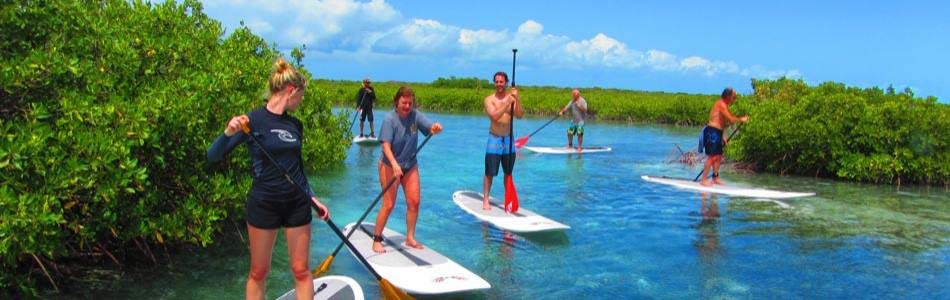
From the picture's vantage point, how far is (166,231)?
699 centimetres

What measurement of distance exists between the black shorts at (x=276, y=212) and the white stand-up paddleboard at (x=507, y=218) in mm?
4759

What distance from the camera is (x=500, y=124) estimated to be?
991 cm

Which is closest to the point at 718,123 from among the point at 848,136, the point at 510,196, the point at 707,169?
the point at 707,169

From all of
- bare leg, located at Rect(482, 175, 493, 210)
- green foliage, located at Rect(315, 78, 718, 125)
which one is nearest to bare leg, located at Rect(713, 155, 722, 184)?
bare leg, located at Rect(482, 175, 493, 210)

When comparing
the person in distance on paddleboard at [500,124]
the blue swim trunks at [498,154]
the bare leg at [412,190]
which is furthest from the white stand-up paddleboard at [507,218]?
the bare leg at [412,190]

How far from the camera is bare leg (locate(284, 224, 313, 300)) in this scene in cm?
492

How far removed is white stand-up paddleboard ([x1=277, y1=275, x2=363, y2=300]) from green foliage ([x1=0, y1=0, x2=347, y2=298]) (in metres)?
1.62

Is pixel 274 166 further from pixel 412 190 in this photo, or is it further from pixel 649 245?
pixel 649 245

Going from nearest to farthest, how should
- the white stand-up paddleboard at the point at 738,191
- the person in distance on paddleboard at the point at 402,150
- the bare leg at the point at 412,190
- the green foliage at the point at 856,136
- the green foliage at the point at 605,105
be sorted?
the person in distance on paddleboard at the point at 402,150, the bare leg at the point at 412,190, the white stand-up paddleboard at the point at 738,191, the green foliage at the point at 856,136, the green foliage at the point at 605,105

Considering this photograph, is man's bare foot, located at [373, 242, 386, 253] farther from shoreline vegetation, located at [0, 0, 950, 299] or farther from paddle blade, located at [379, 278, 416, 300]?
shoreline vegetation, located at [0, 0, 950, 299]

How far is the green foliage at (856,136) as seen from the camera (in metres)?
15.7

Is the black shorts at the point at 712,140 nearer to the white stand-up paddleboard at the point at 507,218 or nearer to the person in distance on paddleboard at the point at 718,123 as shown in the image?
the person in distance on paddleboard at the point at 718,123

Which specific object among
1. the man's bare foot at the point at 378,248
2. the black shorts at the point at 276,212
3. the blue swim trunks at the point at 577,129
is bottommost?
the man's bare foot at the point at 378,248

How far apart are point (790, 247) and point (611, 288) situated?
3438mm
